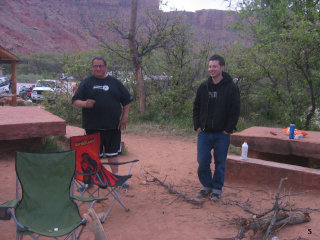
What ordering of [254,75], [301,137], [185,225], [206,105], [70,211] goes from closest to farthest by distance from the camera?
[70,211], [185,225], [206,105], [301,137], [254,75]

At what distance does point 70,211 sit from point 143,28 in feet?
29.1

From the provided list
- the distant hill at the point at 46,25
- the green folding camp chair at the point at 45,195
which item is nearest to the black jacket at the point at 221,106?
the green folding camp chair at the point at 45,195

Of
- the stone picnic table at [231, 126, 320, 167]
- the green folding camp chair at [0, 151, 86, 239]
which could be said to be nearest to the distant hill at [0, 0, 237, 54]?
the stone picnic table at [231, 126, 320, 167]

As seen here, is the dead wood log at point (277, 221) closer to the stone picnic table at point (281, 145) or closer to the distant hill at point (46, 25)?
the stone picnic table at point (281, 145)

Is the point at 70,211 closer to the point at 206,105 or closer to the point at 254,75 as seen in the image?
the point at 206,105

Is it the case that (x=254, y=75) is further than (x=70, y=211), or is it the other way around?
(x=254, y=75)

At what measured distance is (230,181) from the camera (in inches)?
183

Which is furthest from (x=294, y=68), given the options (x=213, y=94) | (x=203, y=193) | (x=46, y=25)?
(x=46, y=25)

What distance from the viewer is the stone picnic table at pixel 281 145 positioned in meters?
4.60

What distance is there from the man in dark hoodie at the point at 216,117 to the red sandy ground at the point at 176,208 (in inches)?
13.9

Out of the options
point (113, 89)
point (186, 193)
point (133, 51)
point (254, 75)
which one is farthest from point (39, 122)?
point (254, 75)

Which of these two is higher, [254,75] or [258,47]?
[258,47]

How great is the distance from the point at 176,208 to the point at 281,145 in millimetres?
2074

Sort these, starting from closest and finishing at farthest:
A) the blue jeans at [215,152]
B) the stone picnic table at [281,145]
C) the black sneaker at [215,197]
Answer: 1. the blue jeans at [215,152]
2. the black sneaker at [215,197]
3. the stone picnic table at [281,145]
